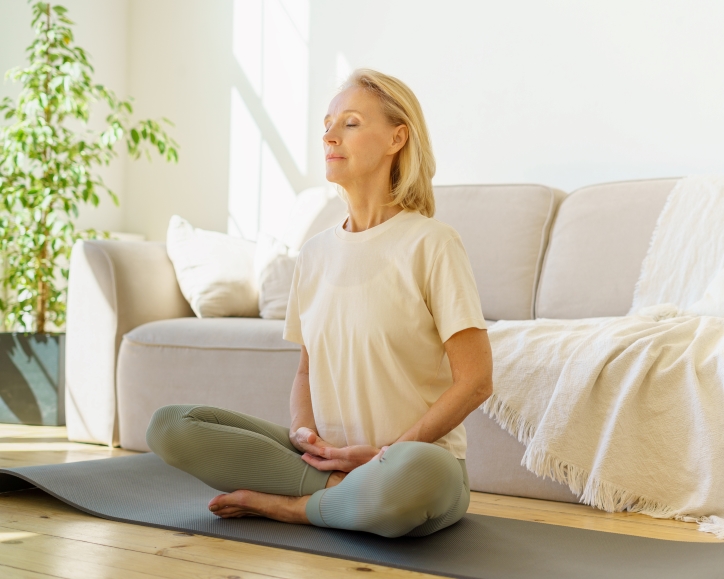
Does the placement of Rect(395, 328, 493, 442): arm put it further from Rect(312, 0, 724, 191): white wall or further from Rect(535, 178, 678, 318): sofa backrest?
Rect(312, 0, 724, 191): white wall

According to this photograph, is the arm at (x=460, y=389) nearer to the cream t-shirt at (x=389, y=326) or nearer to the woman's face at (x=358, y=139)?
the cream t-shirt at (x=389, y=326)

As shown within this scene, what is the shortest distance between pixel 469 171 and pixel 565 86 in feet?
1.55

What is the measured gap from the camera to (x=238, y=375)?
2.49m

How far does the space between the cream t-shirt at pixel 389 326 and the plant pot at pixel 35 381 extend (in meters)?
1.77

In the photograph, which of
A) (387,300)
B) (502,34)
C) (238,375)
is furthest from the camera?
(502,34)

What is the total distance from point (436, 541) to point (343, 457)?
215 mm

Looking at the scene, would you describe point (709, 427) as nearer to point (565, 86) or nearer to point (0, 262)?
point (565, 86)

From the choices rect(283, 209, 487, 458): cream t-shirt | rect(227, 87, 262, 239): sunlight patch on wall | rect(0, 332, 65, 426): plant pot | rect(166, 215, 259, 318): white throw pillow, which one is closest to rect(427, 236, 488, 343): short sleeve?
rect(283, 209, 487, 458): cream t-shirt

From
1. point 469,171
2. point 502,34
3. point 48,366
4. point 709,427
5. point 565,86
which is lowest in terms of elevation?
point 48,366

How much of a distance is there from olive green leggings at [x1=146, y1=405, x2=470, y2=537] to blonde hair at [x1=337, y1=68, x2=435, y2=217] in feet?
1.56

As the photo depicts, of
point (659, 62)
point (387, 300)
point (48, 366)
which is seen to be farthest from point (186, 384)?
point (659, 62)

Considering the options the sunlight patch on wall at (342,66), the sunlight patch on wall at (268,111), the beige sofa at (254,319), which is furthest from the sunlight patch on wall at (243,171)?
the beige sofa at (254,319)

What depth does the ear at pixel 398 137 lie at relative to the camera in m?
1.62

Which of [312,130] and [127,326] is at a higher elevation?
[312,130]
